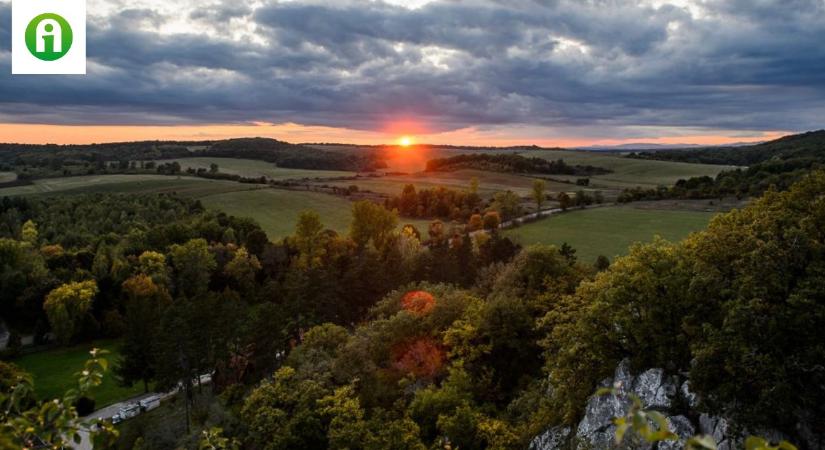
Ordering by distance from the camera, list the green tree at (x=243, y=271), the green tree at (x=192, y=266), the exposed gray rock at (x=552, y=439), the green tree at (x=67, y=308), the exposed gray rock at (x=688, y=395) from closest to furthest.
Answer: the exposed gray rock at (x=688, y=395)
the exposed gray rock at (x=552, y=439)
the green tree at (x=67, y=308)
the green tree at (x=192, y=266)
the green tree at (x=243, y=271)

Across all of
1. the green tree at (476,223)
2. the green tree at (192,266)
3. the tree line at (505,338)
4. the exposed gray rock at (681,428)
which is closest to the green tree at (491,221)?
A: the green tree at (476,223)

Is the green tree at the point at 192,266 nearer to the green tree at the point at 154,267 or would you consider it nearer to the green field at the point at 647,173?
the green tree at the point at 154,267

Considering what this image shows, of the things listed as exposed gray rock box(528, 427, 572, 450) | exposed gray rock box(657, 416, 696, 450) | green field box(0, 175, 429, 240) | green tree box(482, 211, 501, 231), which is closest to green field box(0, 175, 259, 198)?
green field box(0, 175, 429, 240)

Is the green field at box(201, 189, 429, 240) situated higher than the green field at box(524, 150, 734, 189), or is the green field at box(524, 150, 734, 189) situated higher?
the green field at box(524, 150, 734, 189)

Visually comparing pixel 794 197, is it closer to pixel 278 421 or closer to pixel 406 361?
pixel 406 361

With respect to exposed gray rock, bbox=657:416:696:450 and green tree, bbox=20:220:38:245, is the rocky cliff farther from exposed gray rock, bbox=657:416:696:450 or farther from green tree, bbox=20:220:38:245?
green tree, bbox=20:220:38:245

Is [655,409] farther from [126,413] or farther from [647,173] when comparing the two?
[647,173]

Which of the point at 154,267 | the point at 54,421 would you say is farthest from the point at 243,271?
the point at 54,421
